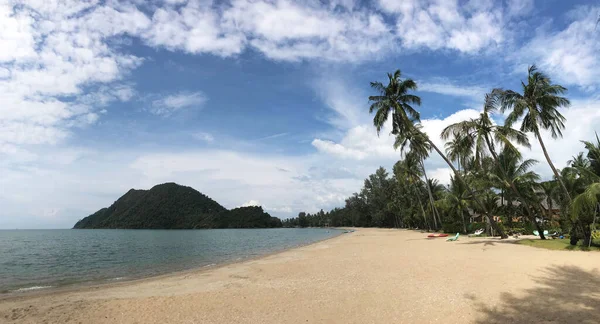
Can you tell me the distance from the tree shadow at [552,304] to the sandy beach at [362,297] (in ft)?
0.06

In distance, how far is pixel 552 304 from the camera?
279 inches

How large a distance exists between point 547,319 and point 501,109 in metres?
18.5

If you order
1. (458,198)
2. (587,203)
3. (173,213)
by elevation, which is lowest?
(587,203)

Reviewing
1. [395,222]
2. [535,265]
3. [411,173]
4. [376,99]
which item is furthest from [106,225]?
[535,265]

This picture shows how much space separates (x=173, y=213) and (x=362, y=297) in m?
178

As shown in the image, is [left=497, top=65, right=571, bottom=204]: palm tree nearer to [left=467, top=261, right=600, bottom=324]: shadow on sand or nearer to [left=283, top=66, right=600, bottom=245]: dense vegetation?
[left=283, top=66, right=600, bottom=245]: dense vegetation

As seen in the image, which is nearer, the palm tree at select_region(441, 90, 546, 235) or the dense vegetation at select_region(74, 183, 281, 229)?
the palm tree at select_region(441, 90, 546, 235)

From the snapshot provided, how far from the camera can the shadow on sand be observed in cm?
629

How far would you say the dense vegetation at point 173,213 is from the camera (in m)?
168

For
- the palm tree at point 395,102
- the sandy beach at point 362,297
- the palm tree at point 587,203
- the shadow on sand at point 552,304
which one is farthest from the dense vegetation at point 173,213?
the shadow on sand at point 552,304

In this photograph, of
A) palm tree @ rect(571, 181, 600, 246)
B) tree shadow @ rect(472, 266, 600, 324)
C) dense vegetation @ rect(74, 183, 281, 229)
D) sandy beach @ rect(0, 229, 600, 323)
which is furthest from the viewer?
dense vegetation @ rect(74, 183, 281, 229)

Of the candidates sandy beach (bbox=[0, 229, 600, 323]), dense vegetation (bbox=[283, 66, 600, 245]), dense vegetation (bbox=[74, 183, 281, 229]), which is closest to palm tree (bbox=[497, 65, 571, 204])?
dense vegetation (bbox=[283, 66, 600, 245])

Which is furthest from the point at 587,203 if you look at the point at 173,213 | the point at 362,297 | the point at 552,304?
the point at 173,213

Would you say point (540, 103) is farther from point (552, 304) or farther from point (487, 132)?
point (552, 304)
